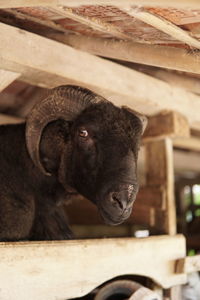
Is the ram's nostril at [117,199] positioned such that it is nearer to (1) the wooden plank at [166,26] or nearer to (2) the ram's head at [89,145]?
(2) the ram's head at [89,145]

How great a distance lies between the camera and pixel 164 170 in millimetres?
4629

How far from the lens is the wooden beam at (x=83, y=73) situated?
3117mm

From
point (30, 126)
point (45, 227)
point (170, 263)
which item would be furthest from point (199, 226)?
point (30, 126)

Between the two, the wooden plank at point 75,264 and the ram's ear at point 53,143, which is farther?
the ram's ear at point 53,143

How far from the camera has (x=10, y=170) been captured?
3.85 metres

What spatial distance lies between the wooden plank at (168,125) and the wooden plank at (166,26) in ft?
5.48

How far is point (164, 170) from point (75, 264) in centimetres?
170

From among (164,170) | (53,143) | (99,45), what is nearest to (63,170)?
(53,143)

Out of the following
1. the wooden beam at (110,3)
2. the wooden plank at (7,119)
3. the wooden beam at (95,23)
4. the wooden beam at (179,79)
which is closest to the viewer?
the wooden beam at (110,3)

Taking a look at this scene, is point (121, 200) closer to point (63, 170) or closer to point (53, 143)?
point (63, 170)

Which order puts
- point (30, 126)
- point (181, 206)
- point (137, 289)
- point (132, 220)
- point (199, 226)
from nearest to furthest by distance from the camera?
1. point (30, 126)
2. point (137, 289)
3. point (132, 220)
4. point (199, 226)
5. point (181, 206)

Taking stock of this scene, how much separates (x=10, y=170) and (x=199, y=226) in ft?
17.2

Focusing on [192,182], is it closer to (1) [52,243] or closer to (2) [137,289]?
(2) [137,289]

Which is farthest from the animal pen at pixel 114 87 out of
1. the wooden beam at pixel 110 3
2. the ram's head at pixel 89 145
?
the ram's head at pixel 89 145
